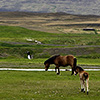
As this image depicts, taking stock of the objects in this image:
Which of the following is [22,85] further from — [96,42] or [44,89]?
[96,42]

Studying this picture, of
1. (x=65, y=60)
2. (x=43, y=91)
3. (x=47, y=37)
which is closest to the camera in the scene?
(x=43, y=91)

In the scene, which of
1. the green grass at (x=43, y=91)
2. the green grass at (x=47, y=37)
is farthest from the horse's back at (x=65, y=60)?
the green grass at (x=47, y=37)

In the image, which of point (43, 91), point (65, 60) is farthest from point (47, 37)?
point (43, 91)

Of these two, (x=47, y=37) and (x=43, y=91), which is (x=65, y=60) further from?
(x=47, y=37)

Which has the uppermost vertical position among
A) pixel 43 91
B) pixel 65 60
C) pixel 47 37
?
pixel 43 91

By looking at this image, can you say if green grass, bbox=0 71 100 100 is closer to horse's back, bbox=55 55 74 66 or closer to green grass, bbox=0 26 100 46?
horse's back, bbox=55 55 74 66

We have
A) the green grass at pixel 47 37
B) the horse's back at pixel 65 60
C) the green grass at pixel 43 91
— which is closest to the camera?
the green grass at pixel 43 91

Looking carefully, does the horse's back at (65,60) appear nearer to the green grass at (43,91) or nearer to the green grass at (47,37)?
the green grass at (43,91)

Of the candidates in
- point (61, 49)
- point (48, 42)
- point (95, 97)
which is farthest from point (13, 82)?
point (48, 42)

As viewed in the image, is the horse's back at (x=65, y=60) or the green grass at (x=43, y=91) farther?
the horse's back at (x=65, y=60)

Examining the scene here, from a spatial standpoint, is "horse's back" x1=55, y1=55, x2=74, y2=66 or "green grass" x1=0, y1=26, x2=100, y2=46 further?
"green grass" x1=0, y1=26, x2=100, y2=46

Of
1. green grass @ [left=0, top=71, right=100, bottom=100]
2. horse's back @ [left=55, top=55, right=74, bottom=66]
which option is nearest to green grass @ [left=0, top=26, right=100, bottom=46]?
horse's back @ [left=55, top=55, right=74, bottom=66]

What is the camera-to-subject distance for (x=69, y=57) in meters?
38.5

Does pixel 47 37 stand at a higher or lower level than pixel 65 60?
lower
